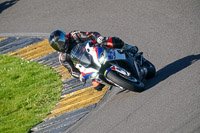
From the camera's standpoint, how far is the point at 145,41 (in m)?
9.68

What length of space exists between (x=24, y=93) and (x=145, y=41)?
361cm

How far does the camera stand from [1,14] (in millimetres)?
14852

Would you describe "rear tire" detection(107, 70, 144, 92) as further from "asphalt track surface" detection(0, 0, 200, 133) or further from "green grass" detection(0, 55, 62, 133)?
"green grass" detection(0, 55, 62, 133)

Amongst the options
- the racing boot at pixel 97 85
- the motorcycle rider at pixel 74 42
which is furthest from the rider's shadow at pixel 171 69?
the racing boot at pixel 97 85

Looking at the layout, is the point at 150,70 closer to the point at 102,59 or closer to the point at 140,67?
the point at 140,67

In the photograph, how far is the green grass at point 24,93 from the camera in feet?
28.7

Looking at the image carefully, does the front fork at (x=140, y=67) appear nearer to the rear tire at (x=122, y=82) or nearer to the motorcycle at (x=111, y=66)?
the motorcycle at (x=111, y=66)

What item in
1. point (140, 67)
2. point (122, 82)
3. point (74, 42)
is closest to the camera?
point (122, 82)

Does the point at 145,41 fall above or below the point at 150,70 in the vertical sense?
below

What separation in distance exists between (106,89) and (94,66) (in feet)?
3.99

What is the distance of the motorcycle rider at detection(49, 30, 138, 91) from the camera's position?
25.4 feet

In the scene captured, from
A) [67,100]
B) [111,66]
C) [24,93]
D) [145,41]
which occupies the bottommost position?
[24,93]

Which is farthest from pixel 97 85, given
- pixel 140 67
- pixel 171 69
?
pixel 171 69

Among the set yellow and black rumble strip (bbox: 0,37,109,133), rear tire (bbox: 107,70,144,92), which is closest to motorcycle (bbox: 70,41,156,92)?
rear tire (bbox: 107,70,144,92)
